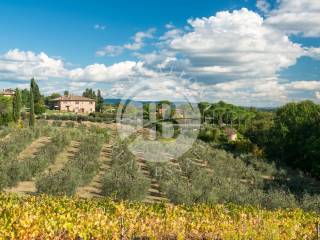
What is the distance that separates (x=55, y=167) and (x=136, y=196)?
29.2 feet

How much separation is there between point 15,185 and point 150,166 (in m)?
9.48

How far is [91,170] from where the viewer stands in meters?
24.8

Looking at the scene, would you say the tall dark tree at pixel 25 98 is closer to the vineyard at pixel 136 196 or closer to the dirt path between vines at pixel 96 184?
the vineyard at pixel 136 196

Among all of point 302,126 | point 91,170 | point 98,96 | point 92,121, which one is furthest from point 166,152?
point 98,96

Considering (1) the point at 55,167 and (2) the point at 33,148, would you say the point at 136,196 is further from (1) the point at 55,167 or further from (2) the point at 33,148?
(2) the point at 33,148

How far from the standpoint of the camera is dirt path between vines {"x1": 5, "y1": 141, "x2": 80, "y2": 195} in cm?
2064

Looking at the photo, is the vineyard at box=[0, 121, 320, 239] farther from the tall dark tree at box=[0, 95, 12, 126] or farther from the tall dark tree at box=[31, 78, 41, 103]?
the tall dark tree at box=[31, 78, 41, 103]

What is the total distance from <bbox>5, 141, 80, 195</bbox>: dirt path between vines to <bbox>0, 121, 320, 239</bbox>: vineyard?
0.06m

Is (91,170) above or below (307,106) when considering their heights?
below

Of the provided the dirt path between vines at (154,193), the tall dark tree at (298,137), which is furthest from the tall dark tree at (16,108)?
the tall dark tree at (298,137)

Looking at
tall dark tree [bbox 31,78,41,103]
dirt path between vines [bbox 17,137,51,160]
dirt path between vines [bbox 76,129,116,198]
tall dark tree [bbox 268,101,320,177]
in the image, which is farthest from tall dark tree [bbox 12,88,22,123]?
tall dark tree [bbox 268,101,320,177]

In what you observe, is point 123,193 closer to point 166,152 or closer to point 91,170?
point 91,170

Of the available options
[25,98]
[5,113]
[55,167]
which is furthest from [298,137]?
[25,98]

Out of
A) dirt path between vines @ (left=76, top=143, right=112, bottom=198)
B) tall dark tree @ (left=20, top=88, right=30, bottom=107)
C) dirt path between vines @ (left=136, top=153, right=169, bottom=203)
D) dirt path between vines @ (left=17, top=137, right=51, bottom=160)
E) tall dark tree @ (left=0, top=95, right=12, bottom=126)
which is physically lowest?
dirt path between vines @ (left=136, top=153, right=169, bottom=203)
